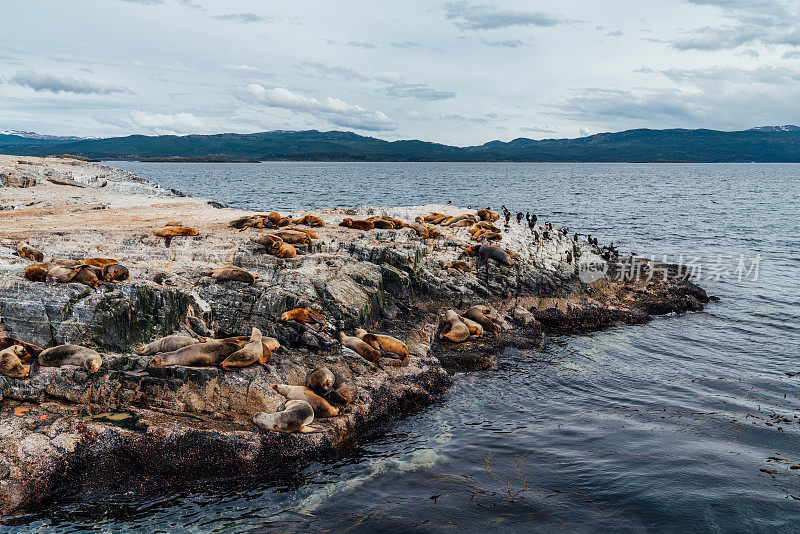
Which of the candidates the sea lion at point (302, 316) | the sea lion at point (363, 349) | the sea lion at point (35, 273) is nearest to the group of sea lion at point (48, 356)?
the sea lion at point (35, 273)

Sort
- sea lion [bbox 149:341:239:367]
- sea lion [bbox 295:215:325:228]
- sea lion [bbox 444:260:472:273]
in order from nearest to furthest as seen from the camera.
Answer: sea lion [bbox 149:341:239:367]
sea lion [bbox 444:260:472:273]
sea lion [bbox 295:215:325:228]

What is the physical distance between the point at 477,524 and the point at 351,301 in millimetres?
7664

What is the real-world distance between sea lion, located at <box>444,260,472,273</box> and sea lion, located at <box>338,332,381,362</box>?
6877 millimetres

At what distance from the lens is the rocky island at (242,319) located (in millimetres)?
9086

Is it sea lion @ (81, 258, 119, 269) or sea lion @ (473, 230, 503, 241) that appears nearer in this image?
sea lion @ (81, 258, 119, 269)

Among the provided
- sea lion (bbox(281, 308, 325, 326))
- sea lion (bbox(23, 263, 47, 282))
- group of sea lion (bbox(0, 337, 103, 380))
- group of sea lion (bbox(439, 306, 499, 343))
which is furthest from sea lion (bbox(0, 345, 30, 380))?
group of sea lion (bbox(439, 306, 499, 343))

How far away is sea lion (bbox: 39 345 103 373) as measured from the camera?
10.2m

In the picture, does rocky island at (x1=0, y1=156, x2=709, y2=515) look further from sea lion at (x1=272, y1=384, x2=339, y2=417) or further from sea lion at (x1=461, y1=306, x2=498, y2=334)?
sea lion at (x1=272, y1=384, x2=339, y2=417)

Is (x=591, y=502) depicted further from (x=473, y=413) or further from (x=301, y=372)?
(x=301, y=372)

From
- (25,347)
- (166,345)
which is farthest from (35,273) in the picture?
(166,345)

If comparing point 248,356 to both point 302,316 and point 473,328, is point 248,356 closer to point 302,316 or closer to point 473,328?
point 302,316

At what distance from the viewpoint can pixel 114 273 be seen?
12445mm

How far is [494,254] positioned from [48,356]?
14.6 m

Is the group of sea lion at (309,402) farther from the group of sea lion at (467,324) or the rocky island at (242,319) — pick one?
the group of sea lion at (467,324)
